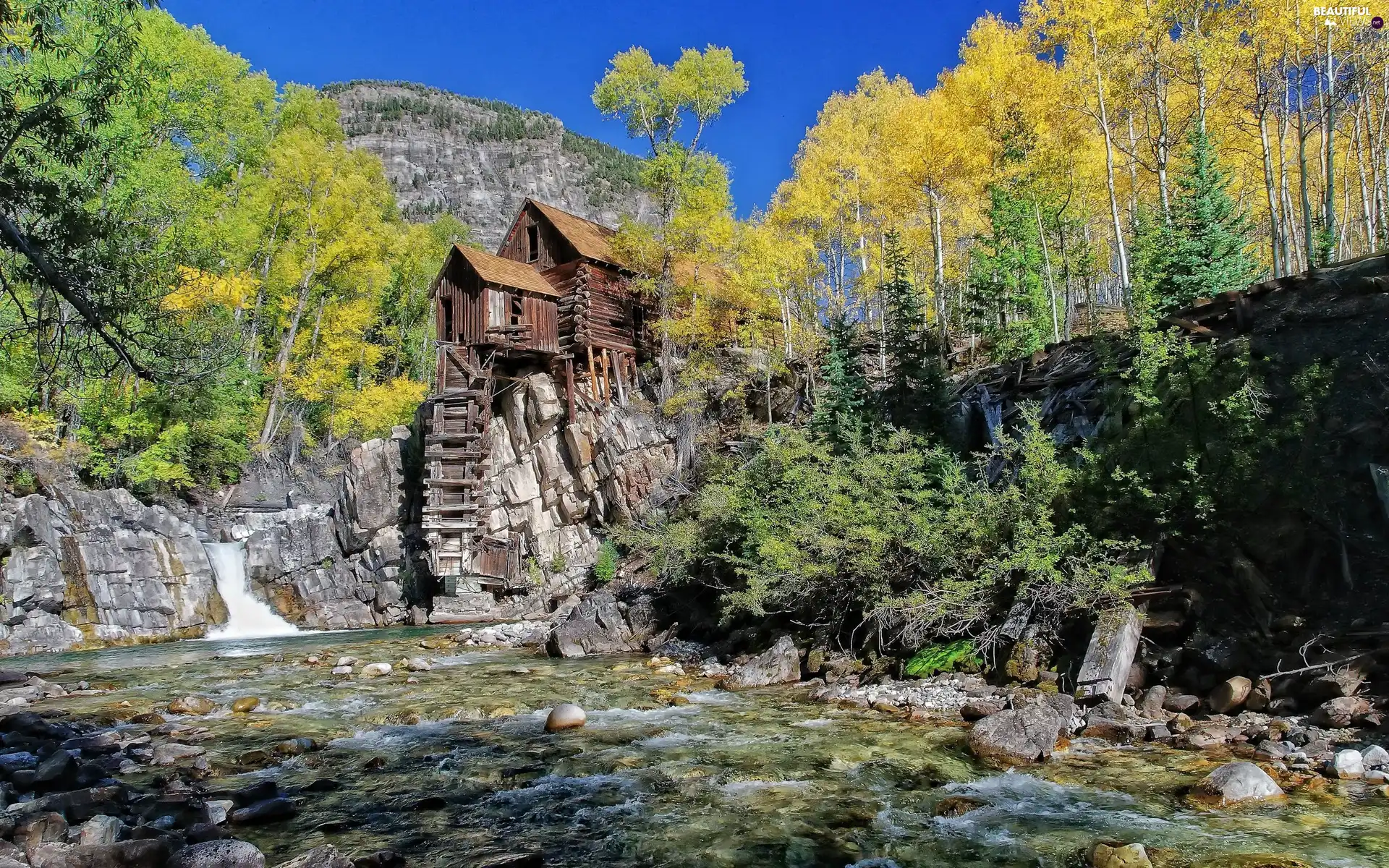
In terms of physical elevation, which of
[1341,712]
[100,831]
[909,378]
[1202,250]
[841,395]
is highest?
[1202,250]

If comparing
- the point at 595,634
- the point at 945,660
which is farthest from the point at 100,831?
the point at 595,634

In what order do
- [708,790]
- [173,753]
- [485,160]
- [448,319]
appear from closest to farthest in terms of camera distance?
1. [708,790]
2. [173,753]
3. [448,319]
4. [485,160]

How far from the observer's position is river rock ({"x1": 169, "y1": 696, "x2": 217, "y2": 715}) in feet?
33.0

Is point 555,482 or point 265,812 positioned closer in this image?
point 265,812

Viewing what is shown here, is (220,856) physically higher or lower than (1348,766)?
higher

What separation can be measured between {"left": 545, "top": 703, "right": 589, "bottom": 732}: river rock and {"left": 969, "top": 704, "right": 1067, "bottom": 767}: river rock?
15.4ft

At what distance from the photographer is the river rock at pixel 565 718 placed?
9281 millimetres

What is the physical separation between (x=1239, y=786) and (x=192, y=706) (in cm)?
1204

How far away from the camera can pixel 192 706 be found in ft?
33.2

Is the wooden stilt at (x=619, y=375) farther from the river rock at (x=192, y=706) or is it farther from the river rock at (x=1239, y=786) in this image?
the river rock at (x=1239, y=786)

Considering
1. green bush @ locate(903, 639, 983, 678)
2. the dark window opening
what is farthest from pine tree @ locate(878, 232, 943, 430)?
the dark window opening

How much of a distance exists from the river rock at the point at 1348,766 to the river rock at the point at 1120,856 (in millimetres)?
2473

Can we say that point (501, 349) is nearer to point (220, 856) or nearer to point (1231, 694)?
point (220, 856)

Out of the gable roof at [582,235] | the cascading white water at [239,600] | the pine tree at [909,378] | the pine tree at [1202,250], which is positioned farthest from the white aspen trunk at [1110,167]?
the cascading white water at [239,600]
